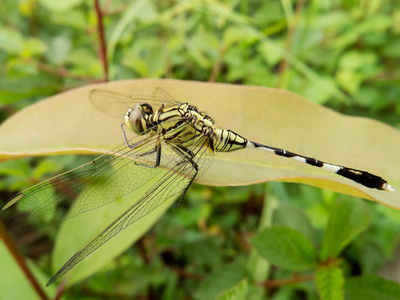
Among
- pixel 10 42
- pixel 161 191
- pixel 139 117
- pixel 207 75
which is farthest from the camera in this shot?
pixel 207 75

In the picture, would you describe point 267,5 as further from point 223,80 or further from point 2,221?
point 2,221

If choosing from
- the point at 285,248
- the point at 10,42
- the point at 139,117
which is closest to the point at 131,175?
the point at 139,117

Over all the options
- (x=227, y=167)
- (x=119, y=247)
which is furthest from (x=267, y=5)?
(x=119, y=247)

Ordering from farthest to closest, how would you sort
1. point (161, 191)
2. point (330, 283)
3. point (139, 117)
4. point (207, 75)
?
point (207, 75), point (139, 117), point (161, 191), point (330, 283)

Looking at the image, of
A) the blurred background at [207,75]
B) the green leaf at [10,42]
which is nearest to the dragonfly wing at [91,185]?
the blurred background at [207,75]

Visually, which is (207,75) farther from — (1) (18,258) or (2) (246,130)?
(1) (18,258)

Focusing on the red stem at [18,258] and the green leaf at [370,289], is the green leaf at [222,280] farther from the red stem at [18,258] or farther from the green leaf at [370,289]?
the red stem at [18,258]

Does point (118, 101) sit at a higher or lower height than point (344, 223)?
higher

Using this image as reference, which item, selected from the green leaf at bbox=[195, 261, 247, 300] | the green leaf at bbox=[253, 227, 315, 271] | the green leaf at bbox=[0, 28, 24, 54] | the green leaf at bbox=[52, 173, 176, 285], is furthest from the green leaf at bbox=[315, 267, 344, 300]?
the green leaf at bbox=[0, 28, 24, 54]
